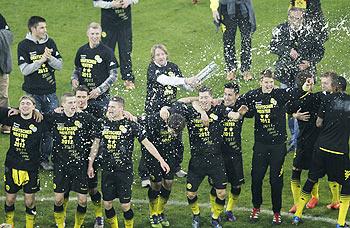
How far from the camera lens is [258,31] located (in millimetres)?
23438

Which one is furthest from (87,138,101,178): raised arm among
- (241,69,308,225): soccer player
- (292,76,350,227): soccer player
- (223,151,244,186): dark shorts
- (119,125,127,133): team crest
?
(292,76,350,227): soccer player

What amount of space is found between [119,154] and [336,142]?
3178mm

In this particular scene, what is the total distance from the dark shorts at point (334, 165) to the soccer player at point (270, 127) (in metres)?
0.54

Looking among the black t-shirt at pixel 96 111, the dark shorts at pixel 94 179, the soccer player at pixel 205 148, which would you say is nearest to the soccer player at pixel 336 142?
the soccer player at pixel 205 148

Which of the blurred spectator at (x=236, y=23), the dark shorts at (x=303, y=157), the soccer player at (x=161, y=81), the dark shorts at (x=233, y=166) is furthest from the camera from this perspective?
the blurred spectator at (x=236, y=23)

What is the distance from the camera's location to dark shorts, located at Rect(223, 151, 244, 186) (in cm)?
1576

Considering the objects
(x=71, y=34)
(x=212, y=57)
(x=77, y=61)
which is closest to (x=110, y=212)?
(x=77, y=61)

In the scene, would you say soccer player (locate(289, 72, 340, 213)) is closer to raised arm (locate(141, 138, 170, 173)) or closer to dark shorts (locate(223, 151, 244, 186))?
dark shorts (locate(223, 151, 244, 186))

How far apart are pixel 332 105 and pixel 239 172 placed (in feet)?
5.86

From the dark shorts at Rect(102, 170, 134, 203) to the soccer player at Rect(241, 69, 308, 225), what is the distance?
2026 mm

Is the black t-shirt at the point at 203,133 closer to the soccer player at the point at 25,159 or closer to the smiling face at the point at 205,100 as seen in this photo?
the smiling face at the point at 205,100

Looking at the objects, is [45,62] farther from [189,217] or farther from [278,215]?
[278,215]

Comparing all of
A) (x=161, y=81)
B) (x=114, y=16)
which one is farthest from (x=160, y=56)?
(x=114, y=16)

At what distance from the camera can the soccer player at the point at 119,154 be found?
14.9m
